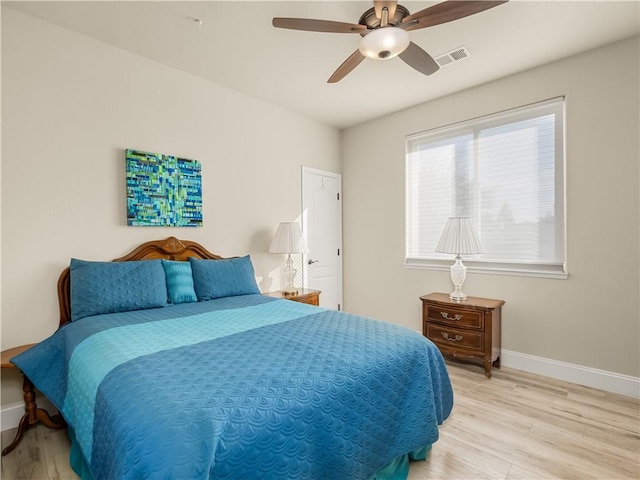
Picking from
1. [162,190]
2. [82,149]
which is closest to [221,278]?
[162,190]

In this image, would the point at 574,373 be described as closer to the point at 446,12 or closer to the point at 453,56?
the point at 453,56

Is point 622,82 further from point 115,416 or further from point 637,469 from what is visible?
point 115,416

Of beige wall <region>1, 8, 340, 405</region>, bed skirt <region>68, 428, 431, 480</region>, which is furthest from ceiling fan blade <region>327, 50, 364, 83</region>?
bed skirt <region>68, 428, 431, 480</region>

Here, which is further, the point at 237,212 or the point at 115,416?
the point at 237,212

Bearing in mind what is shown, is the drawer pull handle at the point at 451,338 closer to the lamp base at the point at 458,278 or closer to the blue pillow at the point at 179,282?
the lamp base at the point at 458,278

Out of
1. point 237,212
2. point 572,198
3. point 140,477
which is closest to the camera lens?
point 140,477

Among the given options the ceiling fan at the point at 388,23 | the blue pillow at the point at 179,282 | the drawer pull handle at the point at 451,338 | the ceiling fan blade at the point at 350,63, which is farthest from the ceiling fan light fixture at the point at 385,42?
the drawer pull handle at the point at 451,338

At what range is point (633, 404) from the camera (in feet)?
8.11

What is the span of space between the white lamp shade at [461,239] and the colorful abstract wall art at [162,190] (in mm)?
2392

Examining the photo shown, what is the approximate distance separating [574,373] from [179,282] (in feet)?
11.2

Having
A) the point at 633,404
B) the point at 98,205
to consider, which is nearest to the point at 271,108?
the point at 98,205

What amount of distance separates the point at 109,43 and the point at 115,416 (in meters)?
2.76

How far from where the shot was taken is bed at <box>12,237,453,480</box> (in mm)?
1061

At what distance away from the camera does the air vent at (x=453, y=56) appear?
8.82ft
